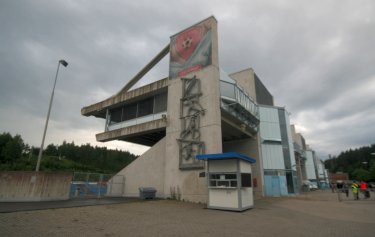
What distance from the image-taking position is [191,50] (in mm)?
22844

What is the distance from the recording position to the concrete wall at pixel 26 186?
14.9m

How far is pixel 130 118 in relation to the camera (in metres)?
27.6

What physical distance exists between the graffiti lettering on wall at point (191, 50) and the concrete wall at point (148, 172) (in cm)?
734

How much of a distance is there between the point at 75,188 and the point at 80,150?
312 feet

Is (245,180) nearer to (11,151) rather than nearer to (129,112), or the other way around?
(129,112)

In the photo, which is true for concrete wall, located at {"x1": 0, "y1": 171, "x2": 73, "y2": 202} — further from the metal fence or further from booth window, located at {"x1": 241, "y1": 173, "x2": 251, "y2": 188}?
booth window, located at {"x1": 241, "y1": 173, "x2": 251, "y2": 188}

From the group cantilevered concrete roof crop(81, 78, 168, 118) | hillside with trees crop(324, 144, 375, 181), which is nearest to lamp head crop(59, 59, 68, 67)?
cantilevered concrete roof crop(81, 78, 168, 118)

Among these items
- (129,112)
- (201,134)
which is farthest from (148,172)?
(129,112)

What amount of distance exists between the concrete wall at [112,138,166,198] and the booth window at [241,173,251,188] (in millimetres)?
8232

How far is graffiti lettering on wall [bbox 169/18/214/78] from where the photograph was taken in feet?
70.8

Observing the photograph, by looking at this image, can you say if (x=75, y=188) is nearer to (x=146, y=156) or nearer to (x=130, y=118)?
(x=146, y=156)

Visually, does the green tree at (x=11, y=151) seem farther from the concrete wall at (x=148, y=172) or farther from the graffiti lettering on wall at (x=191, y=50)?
the graffiti lettering on wall at (x=191, y=50)

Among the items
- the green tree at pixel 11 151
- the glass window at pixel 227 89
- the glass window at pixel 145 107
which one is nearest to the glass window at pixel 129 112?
the glass window at pixel 145 107

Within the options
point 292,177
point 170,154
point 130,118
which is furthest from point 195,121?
point 292,177
